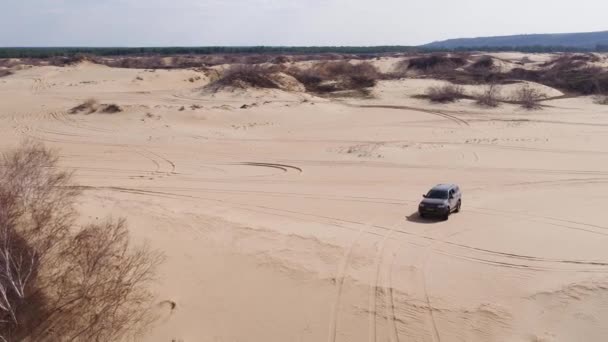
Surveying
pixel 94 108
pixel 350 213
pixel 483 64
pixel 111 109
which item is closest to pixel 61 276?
pixel 350 213

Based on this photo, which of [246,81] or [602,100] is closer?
[602,100]

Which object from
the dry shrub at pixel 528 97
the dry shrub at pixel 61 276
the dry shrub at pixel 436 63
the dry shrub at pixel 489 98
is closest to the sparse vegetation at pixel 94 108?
the dry shrub at pixel 61 276

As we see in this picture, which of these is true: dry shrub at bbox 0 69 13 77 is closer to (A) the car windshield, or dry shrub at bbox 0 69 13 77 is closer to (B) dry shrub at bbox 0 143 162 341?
(B) dry shrub at bbox 0 143 162 341

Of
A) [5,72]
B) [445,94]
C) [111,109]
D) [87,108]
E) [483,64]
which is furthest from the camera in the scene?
[483,64]

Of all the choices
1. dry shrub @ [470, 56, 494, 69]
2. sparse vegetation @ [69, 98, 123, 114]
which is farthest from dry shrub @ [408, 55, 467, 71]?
sparse vegetation @ [69, 98, 123, 114]

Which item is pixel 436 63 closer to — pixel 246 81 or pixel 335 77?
pixel 335 77

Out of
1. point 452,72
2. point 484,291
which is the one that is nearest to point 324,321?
point 484,291
